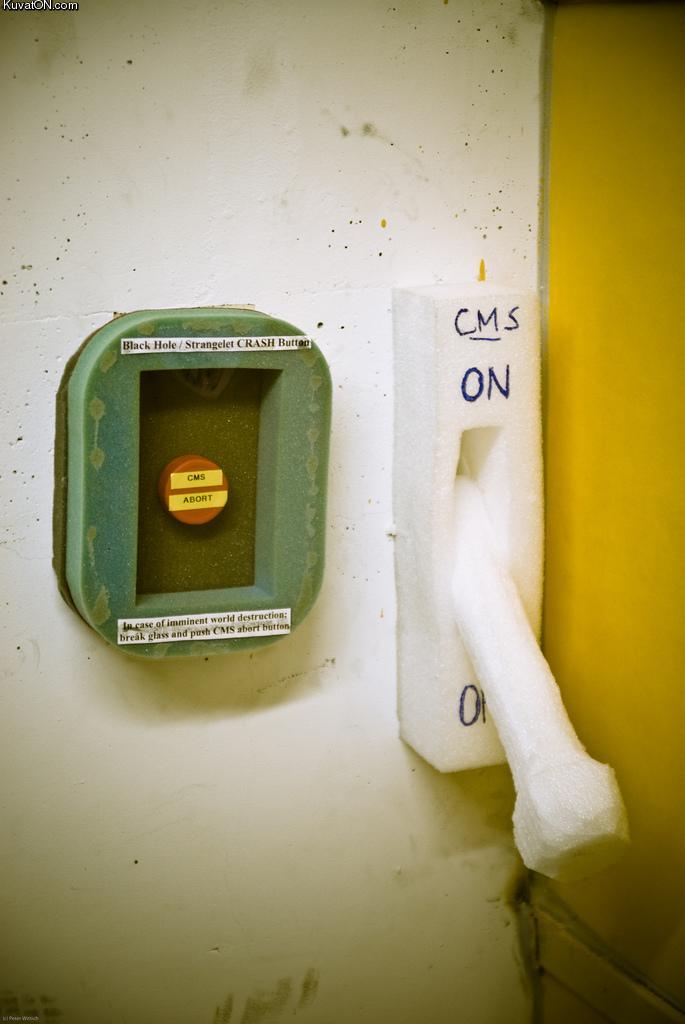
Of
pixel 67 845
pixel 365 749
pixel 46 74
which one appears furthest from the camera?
pixel 365 749

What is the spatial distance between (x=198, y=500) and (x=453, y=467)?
294 millimetres

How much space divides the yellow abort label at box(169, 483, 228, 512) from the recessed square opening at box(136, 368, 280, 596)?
2cm

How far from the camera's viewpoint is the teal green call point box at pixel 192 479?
107cm

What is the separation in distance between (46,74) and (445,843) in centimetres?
106

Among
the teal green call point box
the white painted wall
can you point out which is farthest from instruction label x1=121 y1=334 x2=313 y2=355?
the white painted wall

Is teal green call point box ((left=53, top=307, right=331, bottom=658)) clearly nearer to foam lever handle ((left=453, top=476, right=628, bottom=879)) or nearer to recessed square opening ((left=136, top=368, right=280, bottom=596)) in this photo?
recessed square opening ((left=136, top=368, right=280, bottom=596))

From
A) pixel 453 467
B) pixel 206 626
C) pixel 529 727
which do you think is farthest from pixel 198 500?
pixel 529 727

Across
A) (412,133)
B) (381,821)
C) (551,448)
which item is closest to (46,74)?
(412,133)

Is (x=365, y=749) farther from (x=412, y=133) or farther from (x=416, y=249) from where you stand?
(x=412, y=133)

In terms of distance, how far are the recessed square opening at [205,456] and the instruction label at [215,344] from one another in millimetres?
48

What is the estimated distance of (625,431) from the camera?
1.19m

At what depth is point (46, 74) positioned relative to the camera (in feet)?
3.62

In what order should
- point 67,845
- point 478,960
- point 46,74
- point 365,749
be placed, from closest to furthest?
point 46,74 < point 67,845 < point 365,749 < point 478,960

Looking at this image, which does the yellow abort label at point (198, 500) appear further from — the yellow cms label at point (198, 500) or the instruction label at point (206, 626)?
the instruction label at point (206, 626)
